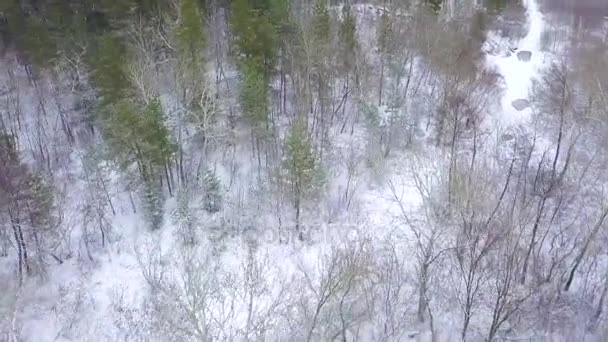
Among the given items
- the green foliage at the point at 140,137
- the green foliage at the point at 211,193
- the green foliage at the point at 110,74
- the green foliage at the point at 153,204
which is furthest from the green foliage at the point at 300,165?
the green foliage at the point at 110,74

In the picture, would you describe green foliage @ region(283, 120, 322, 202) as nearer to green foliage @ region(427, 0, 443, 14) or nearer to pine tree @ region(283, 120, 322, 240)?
pine tree @ region(283, 120, 322, 240)

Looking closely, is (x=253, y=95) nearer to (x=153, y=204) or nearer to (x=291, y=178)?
(x=291, y=178)

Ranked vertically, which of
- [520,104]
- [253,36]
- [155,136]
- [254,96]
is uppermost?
[253,36]

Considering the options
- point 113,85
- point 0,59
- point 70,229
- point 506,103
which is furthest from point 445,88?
point 0,59

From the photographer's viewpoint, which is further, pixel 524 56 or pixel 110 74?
pixel 524 56

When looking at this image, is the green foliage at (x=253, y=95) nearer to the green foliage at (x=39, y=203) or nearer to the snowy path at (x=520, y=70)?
the green foliage at (x=39, y=203)

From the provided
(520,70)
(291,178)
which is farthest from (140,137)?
(520,70)

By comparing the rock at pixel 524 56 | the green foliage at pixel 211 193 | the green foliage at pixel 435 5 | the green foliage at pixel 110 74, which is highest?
the green foliage at pixel 435 5
